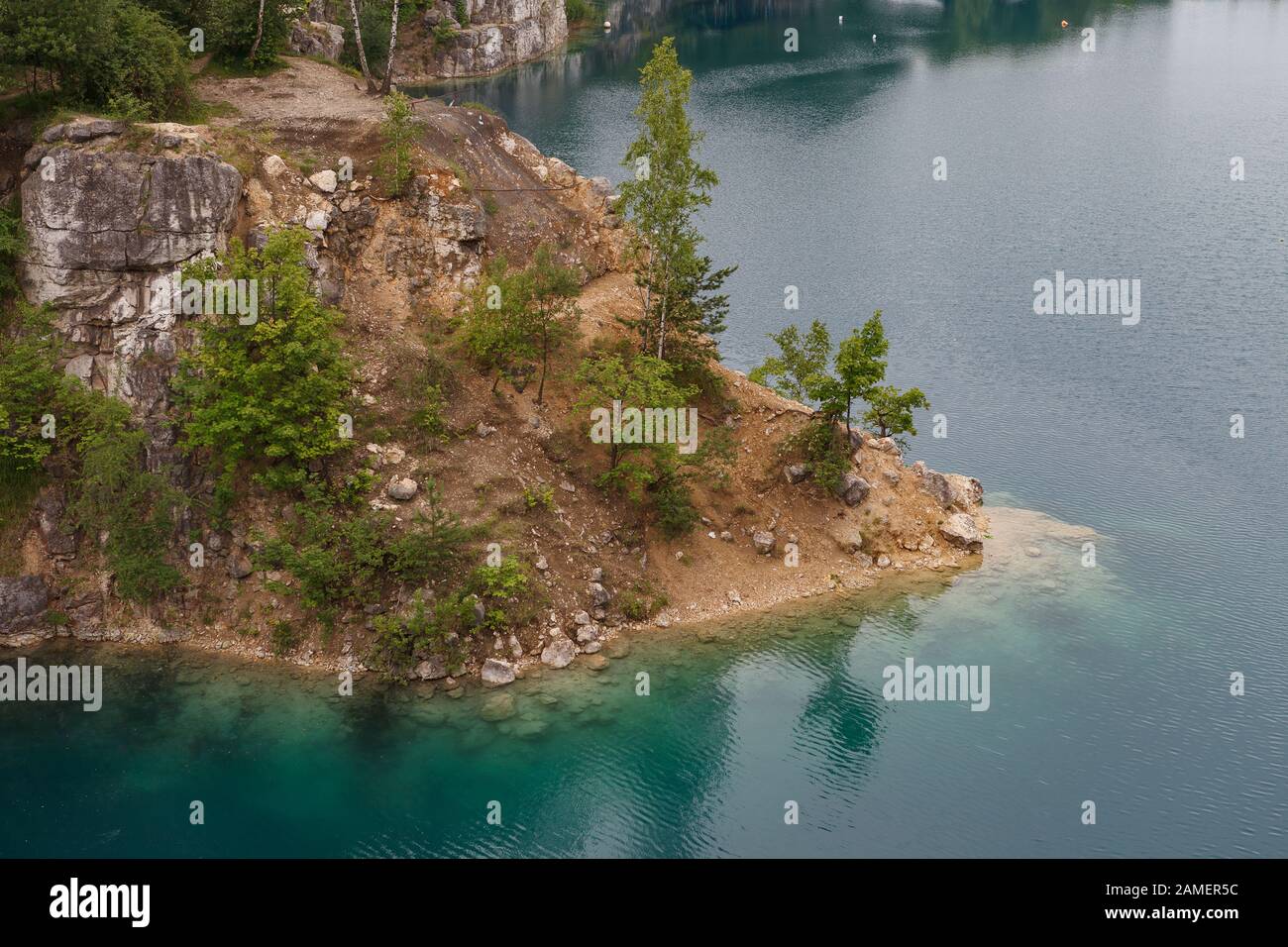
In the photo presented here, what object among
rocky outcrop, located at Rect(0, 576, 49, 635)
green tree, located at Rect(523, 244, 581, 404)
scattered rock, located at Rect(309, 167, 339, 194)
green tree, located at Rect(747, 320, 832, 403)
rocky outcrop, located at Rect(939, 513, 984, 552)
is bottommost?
rocky outcrop, located at Rect(0, 576, 49, 635)

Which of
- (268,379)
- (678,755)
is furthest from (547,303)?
(678,755)

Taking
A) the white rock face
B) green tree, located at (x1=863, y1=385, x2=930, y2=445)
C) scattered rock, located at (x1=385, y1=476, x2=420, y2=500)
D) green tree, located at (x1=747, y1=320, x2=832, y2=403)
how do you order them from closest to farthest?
1. scattered rock, located at (x1=385, y1=476, x2=420, y2=500)
2. green tree, located at (x1=747, y1=320, x2=832, y2=403)
3. green tree, located at (x1=863, y1=385, x2=930, y2=445)
4. the white rock face

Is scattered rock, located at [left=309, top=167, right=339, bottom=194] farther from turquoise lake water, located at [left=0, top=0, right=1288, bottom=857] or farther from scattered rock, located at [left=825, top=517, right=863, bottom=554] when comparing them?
scattered rock, located at [left=825, top=517, right=863, bottom=554]

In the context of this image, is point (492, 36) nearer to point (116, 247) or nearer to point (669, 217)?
point (669, 217)

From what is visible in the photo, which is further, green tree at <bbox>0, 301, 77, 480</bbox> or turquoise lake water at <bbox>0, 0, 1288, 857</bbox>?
green tree at <bbox>0, 301, 77, 480</bbox>

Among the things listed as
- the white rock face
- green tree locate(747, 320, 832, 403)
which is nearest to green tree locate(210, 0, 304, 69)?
green tree locate(747, 320, 832, 403)

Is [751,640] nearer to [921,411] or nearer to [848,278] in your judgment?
[921,411]

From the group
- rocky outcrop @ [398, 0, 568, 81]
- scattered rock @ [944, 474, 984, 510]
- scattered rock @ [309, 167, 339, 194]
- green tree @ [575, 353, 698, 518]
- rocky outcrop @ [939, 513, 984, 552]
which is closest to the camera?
green tree @ [575, 353, 698, 518]
